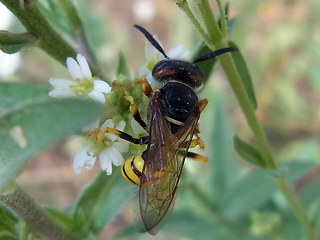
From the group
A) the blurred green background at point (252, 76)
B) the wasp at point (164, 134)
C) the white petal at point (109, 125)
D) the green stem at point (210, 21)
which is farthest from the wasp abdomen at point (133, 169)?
the blurred green background at point (252, 76)

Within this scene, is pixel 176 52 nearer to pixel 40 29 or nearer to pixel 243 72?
pixel 243 72

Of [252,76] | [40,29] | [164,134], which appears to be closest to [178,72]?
[164,134]

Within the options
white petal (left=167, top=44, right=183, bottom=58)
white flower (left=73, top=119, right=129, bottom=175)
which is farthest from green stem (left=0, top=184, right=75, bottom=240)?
white petal (left=167, top=44, right=183, bottom=58)

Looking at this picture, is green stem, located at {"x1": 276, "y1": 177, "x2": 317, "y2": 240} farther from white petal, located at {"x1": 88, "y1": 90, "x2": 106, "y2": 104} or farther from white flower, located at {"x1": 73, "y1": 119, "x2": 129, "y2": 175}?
white petal, located at {"x1": 88, "y1": 90, "x2": 106, "y2": 104}

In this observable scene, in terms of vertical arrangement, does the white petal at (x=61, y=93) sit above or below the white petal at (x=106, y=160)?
above

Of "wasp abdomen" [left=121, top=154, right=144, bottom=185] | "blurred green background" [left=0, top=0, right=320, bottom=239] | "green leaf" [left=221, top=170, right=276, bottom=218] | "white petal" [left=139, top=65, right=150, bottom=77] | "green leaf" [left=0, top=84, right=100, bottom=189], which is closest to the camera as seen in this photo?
"green leaf" [left=0, top=84, right=100, bottom=189]

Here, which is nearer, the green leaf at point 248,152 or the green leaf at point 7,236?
the green leaf at point 7,236

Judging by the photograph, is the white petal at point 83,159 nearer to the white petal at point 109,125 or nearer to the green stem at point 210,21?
the white petal at point 109,125
